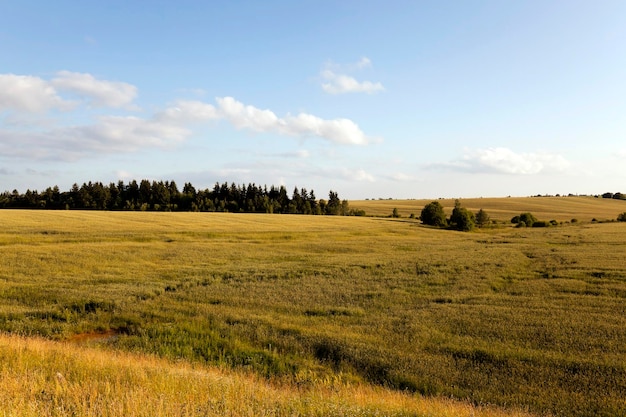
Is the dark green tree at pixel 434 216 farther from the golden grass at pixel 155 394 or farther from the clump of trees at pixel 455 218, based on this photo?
the golden grass at pixel 155 394

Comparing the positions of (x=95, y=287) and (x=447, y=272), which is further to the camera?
(x=447, y=272)

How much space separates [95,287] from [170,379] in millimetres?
15412

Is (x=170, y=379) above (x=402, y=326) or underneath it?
above

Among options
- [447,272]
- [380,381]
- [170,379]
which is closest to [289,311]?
[380,381]

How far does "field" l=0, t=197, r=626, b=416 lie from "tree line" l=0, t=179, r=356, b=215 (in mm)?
85989

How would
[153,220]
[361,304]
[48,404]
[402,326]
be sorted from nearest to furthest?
[48,404] → [402,326] → [361,304] → [153,220]

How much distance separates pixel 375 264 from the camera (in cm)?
3088

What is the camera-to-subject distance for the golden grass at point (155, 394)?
5875 millimetres

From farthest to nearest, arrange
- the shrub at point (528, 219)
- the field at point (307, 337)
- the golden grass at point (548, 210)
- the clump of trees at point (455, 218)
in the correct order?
the golden grass at point (548, 210)
the shrub at point (528, 219)
the clump of trees at point (455, 218)
the field at point (307, 337)

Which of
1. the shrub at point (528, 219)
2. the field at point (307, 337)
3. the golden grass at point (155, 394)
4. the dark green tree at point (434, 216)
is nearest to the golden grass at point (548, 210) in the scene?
the shrub at point (528, 219)

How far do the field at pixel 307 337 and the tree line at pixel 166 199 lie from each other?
8599cm

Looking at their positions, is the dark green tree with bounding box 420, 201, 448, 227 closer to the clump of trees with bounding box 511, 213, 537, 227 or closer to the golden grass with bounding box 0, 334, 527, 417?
the clump of trees with bounding box 511, 213, 537, 227

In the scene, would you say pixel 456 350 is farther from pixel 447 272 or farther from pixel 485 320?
pixel 447 272

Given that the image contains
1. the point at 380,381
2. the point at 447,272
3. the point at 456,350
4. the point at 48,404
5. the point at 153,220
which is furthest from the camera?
the point at 153,220
